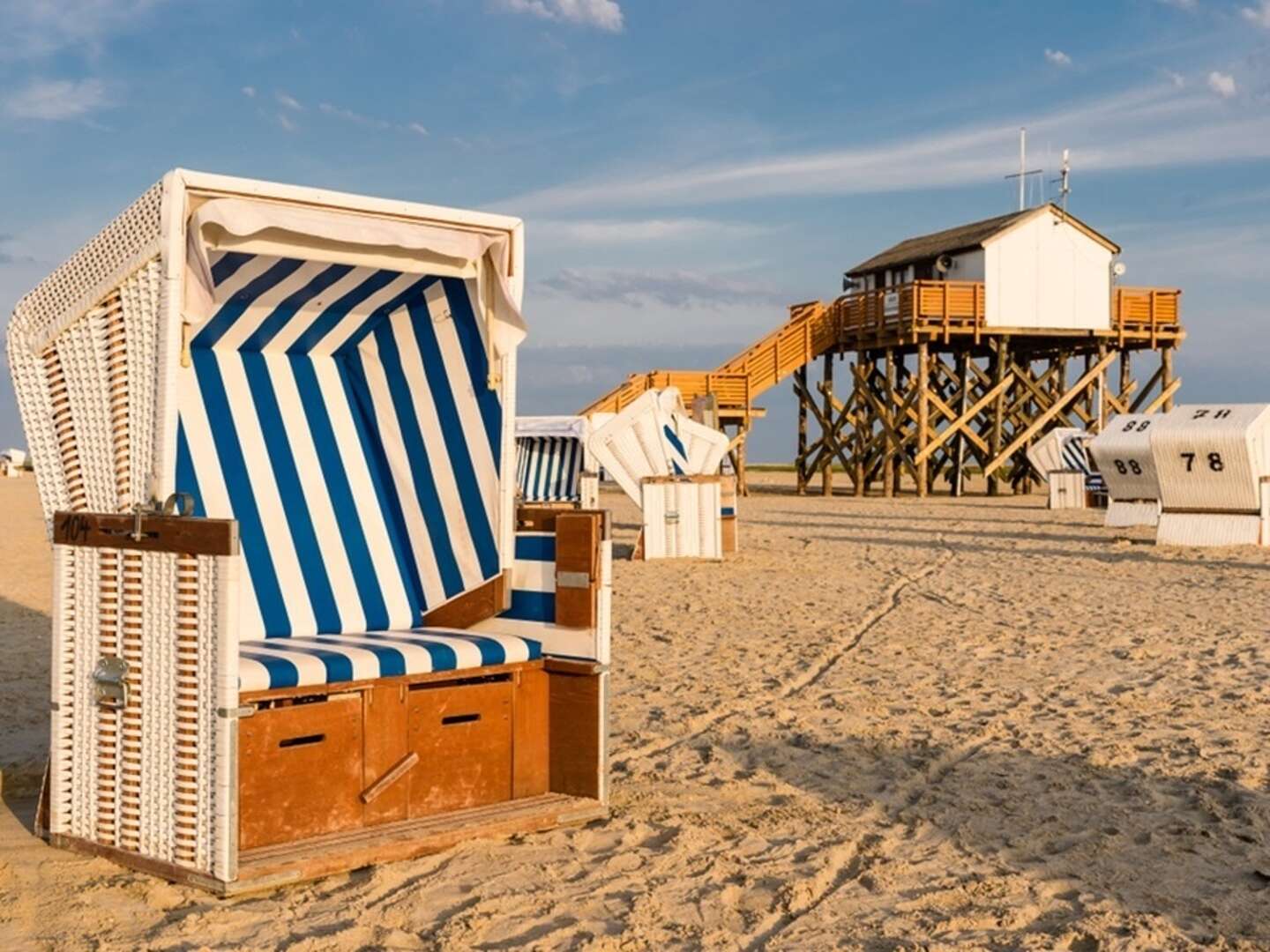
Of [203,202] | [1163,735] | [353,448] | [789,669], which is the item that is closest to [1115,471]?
[789,669]

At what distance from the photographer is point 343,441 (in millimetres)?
5430

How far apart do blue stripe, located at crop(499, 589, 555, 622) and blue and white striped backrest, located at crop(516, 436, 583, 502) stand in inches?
576

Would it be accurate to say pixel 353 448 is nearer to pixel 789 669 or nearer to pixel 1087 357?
pixel 789 669

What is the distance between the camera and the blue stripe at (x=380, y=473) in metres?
5.33

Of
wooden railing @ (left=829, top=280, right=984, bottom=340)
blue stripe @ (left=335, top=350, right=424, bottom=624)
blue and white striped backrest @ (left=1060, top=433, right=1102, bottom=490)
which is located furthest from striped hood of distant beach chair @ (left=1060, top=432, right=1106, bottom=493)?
blue stripe @ (left=335, top=350, right=424, bottom=624)

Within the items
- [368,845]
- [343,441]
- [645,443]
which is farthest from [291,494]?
[645,443]

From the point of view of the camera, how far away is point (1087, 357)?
3139 centimetres

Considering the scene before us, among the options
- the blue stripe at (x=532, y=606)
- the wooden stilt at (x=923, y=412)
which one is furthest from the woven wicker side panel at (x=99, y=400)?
the wooden stilt at (x=923, y=412)

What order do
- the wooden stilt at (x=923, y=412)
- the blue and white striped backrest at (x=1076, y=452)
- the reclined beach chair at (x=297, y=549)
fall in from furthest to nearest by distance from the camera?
the wooden stilt at (x=923, y=412) < the blue and white striped backrest at (x=1076, y=452) < the reclined beach chair at (x=297, y=549)

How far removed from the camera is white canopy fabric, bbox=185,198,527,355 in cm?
405

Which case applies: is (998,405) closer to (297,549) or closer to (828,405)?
(828,405)

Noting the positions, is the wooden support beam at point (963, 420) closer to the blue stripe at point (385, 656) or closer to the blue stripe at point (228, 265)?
the blue stripe at point (228, 265)

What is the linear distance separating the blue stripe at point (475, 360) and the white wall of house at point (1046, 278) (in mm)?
24815

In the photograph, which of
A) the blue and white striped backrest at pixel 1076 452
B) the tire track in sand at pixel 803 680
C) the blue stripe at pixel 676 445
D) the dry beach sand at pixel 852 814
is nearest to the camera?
the dry beach sand at pixel 852 814
